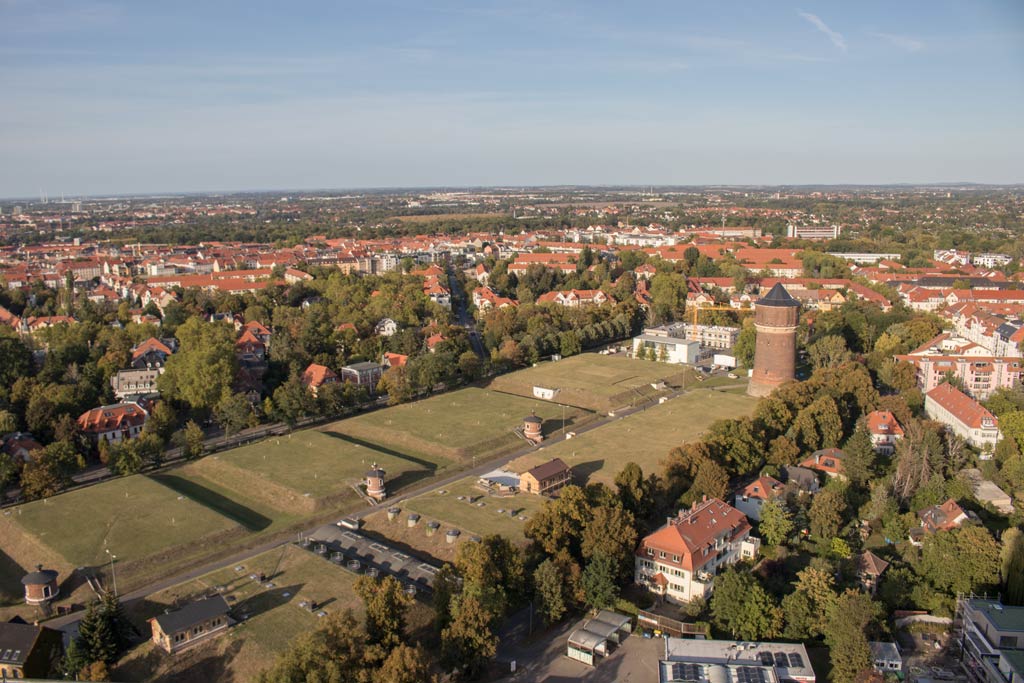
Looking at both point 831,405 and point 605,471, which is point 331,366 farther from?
point 831,405

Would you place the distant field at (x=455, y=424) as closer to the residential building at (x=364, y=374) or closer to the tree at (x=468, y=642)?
the residential building at (x=364, y=374)

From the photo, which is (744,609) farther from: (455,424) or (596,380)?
(596,380)

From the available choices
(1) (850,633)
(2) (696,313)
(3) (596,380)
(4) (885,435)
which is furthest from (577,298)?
(1) (850,633)

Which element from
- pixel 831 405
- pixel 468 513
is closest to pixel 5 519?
pixel 468 513

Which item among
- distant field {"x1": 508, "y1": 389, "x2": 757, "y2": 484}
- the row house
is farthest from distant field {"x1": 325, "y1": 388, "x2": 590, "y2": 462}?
the row house

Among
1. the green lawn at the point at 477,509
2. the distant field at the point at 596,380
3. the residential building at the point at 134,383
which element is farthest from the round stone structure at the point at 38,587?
the distant field at the point at 596,380

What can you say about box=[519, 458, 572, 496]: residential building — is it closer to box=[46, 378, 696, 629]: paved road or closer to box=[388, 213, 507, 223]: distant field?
box=[46, 378, 696, 629]: paved road
